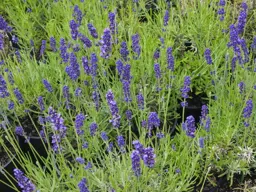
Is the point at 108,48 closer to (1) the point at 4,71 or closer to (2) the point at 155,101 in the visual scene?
(2) the point at 155,101

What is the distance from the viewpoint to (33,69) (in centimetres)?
307

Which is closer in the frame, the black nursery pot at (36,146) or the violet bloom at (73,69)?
the violet bloom at (73,69)

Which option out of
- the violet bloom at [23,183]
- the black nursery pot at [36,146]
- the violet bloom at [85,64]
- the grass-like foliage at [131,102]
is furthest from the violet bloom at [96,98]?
the violet bloom at [23,183]

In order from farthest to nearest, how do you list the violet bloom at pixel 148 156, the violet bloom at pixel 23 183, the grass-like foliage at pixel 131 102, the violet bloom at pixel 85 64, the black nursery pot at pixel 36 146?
the black nursery pot at pixel 36 146
the violet bloom at pixel 85 64
the grass-like foliage at pixel 131 102
the violet bloom at pixel 23 183
the violet bloom at pixel 148 156

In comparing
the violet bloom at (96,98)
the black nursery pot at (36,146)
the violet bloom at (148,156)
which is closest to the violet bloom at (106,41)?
the violet bloom at (96,98)

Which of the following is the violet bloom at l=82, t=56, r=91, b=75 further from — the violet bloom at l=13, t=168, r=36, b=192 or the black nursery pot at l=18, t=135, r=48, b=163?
the violet bloom at l=13, t=168, r=36, b=192

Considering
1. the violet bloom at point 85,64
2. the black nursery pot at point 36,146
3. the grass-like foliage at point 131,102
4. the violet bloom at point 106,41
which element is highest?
the violet bloom at point 106,41

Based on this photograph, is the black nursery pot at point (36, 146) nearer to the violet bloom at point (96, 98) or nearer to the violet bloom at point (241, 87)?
the violet bloom at point (96, 98)

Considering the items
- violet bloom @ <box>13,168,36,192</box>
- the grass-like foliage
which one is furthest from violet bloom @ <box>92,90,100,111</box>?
violet bloom @ <box>13,168,36,192</box>

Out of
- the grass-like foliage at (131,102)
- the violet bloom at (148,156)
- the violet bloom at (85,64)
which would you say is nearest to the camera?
the violet bloom at (148,156)

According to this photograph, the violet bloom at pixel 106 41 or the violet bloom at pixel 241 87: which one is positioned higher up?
the violet bloom at pixel 106 41

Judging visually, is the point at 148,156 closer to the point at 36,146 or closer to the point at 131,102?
the point at 131,102

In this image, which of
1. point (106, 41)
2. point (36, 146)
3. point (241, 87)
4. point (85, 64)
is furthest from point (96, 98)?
point (241, 87)

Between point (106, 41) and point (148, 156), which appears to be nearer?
point (148, 156)
